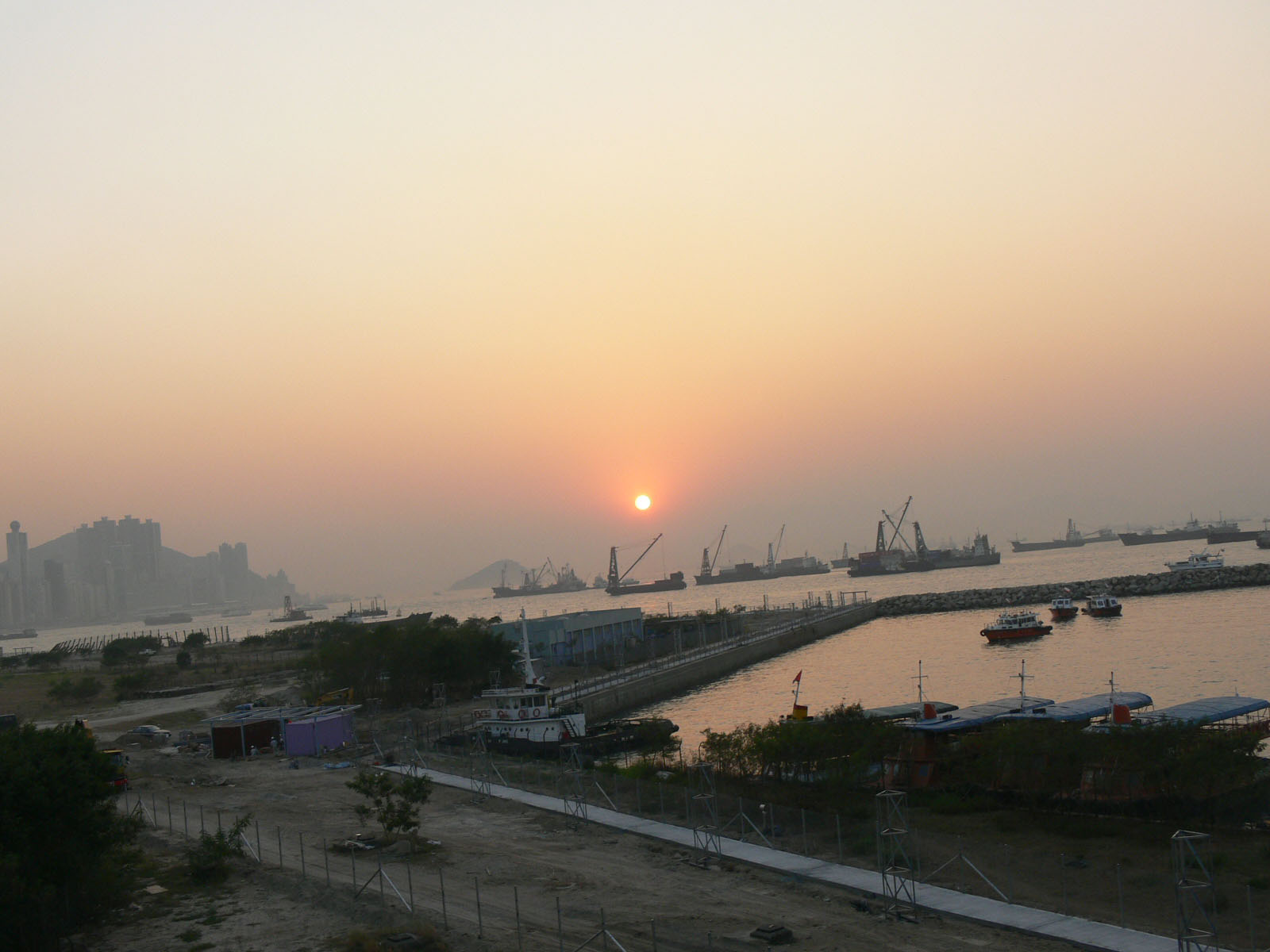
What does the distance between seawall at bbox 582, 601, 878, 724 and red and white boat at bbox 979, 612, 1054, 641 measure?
1641 centimetres

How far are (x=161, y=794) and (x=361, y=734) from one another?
482 inches

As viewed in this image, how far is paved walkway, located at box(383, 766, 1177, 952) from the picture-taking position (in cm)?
1488

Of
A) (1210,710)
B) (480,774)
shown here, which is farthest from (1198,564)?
(480,774)

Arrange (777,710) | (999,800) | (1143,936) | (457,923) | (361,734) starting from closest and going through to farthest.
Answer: (1143,936) → (457,923) → (999,800) → (361,734) → (777,710)

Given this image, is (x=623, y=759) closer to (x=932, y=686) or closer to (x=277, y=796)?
(x=277, y=796)

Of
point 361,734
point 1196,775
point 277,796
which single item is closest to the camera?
point 1196,775

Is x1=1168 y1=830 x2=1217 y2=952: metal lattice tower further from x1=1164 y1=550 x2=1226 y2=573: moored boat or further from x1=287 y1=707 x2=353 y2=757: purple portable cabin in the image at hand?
x1=1164 y1=550 x2=1226 y2=573: moored boat

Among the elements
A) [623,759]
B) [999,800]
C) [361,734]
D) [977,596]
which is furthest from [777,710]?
[977,596]

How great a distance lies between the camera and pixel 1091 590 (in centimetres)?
11231

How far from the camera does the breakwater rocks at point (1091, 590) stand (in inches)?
4240

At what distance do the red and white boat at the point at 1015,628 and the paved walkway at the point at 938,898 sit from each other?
194 ft

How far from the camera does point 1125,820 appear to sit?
2259 centimetres

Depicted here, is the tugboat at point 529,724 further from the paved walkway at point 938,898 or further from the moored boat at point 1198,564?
the moored boat at point 1198,564

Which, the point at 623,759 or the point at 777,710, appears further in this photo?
the point at 777,710
